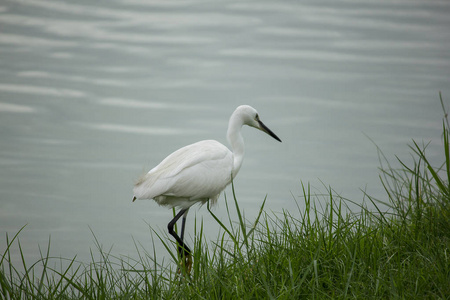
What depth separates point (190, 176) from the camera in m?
5.49

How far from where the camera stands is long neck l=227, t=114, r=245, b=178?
6.04 meters

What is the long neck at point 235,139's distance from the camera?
6.04 metres

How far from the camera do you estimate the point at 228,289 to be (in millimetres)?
3264

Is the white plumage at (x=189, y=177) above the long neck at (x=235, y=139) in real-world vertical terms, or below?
below

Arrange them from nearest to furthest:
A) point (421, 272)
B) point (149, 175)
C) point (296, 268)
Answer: point (421, 272), point (296, 268), point (149, 175)

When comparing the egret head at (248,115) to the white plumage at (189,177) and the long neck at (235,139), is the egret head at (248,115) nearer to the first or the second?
the long neck at (235,139)

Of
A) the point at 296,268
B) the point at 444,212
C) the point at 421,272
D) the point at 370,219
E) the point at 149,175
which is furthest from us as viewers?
the point at 149,175

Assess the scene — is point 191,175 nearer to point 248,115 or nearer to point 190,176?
point 190,176

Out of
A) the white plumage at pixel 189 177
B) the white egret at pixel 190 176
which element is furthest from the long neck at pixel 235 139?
the white plumage at pixel 189 177

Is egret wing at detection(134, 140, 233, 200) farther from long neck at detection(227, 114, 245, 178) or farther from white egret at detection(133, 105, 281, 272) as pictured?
long neck at detection(227, 114, 245, 178)

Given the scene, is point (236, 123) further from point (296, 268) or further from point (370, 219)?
point (296, 268)

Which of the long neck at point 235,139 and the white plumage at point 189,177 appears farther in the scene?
the long neck at point 235,139

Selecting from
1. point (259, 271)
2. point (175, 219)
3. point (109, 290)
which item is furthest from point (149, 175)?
point (259, 271)

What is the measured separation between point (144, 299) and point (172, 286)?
194mm
